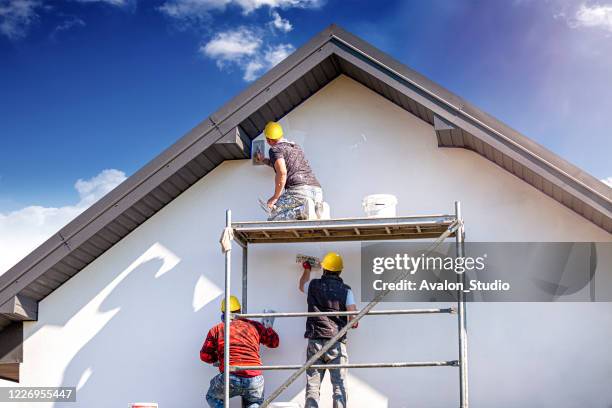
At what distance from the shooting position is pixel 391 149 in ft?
38.5

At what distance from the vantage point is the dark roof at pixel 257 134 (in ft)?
35.2

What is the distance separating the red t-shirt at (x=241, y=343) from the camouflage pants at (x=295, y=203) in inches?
47.8

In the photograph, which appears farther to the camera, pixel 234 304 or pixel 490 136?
pixel 234 304

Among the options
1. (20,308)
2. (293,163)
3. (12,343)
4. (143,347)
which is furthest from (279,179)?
(12,343)

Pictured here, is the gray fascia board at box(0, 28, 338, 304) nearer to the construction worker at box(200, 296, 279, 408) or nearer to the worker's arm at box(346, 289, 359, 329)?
the construction worker at box(200, 296, 279, 408)

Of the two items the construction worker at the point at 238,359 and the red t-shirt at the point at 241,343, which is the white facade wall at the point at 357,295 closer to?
the red t-shirt at the point at 241,343

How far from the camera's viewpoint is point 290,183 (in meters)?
11.2

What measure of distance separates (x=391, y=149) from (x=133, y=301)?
3477 millimetres

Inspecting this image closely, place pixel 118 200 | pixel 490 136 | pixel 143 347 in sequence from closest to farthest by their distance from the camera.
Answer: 1. pixel 490 136
2. pixel 118 200
3. pixel 143 347

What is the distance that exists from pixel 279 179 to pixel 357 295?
1.58 metres

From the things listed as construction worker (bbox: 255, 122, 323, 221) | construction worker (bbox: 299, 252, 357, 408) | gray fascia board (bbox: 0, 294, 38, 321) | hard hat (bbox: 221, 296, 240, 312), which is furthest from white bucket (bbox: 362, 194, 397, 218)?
gray fascia board (bbox: 0, 294, 38, 321)

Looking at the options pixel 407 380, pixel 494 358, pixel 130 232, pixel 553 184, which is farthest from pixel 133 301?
pixel 553 184

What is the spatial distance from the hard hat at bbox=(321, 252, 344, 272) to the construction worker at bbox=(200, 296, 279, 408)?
103 cm

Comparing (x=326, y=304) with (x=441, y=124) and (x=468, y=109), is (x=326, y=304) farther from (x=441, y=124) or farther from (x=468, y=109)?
(x=468, y=109)
